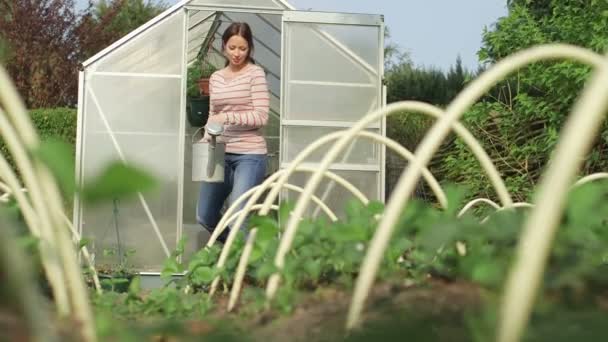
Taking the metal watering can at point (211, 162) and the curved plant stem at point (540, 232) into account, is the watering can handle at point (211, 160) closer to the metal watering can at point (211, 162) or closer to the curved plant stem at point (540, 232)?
the metal watering can at point (211, 162)

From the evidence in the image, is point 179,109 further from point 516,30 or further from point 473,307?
point 473,307

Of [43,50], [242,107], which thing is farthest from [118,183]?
[43,50]

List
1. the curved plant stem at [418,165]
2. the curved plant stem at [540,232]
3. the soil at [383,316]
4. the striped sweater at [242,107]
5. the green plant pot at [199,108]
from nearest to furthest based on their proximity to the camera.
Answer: the curved plant stem at [540,232] < the soil at [383,316] < the curved plant stem at [418,165] < the striped sweater at [242,107] < the green plant pot at [199,108]

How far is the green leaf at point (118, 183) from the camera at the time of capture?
0.66 m

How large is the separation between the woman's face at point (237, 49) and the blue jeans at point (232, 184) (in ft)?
1.76

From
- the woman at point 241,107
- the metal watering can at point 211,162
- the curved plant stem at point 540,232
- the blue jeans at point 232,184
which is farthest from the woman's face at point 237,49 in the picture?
the curved plant stem at point 540,232

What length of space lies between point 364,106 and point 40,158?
6.50 meters

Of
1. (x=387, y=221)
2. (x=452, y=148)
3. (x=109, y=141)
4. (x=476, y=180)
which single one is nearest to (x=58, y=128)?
(x=109, y=141)

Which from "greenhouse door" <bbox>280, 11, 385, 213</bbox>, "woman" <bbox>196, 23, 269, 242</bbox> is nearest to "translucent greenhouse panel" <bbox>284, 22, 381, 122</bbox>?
"greenhouse door" <bbox>280, 11, 385, 213</bbox>

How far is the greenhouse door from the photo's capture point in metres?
7.04

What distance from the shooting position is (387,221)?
4.18 feet

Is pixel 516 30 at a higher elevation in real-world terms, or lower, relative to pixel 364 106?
higher

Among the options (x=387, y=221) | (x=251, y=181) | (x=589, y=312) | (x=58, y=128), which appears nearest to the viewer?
(x=589, y=312)

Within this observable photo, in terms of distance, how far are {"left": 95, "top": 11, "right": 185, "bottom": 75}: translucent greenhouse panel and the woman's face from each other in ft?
7.48
